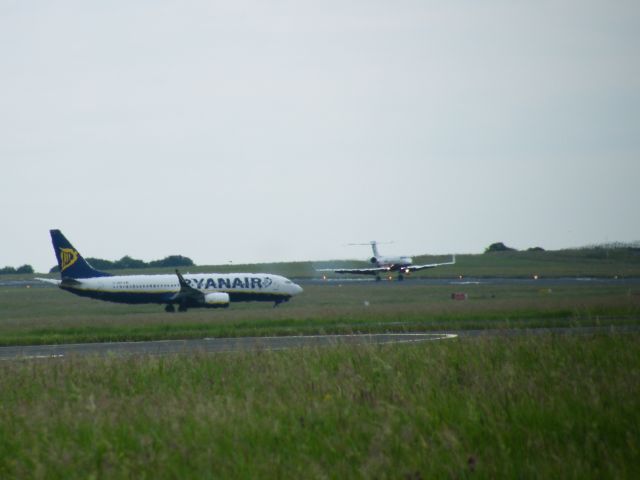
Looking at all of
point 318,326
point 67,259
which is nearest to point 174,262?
point 67,259

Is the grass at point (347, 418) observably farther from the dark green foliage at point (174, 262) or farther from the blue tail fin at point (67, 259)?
the dark green foliage at point (174, 262)

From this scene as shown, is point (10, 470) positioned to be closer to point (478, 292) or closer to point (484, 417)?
point (484, 417)

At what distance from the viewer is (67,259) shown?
70.9 metres

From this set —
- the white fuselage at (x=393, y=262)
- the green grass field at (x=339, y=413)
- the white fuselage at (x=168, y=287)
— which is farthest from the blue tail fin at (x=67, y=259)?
the white fuselage at (x=393, y=262)

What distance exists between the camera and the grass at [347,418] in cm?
941

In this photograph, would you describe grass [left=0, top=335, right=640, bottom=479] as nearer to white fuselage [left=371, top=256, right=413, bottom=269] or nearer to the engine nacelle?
the engine nacelle

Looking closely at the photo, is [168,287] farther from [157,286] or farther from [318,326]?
[318,326]

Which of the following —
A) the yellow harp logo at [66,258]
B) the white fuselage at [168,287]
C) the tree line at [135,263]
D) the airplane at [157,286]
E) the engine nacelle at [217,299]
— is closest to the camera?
the engine nacelle at [217,299]

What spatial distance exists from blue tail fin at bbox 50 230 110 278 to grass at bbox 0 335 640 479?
182 ft

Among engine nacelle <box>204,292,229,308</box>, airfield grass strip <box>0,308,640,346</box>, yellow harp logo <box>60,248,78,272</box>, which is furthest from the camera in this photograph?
yellow harp logo <box>60,248,78,272</box>

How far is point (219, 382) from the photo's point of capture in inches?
604

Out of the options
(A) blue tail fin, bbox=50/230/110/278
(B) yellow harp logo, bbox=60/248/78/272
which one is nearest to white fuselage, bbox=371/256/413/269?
(A) blue tail fin, bbox=50/230/110/278

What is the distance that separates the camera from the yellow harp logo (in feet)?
232

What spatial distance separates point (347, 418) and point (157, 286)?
6092 centimetres
